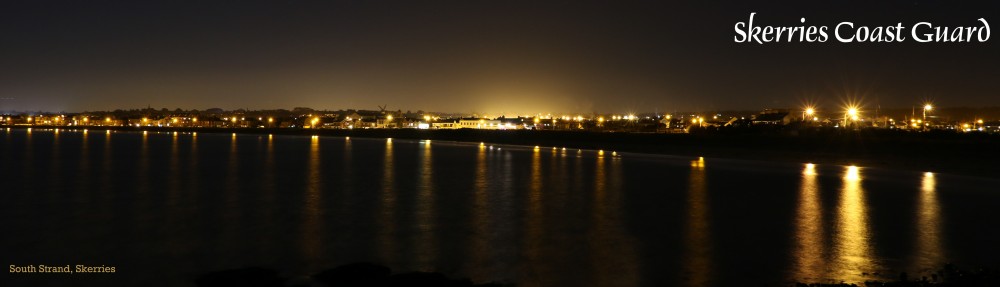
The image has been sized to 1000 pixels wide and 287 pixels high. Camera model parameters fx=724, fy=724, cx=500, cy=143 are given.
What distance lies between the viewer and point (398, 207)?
43.8 ft

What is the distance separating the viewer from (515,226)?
10992mm

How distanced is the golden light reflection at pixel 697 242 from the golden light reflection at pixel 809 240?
92 cm

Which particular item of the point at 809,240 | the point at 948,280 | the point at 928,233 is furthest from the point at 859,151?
the point at 948,280

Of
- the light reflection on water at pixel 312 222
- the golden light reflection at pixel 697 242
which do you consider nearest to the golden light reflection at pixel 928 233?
the golden light reflection at pixel 697 242

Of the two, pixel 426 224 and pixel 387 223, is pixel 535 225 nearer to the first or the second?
pixel 426 224

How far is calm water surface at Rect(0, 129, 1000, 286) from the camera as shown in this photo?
7.85 metres

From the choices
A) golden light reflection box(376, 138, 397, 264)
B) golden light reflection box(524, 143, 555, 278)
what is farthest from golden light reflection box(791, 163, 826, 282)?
golden light reflection box(376, 138, 397, 264)

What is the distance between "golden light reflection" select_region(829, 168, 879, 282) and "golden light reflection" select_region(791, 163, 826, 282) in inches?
6.9

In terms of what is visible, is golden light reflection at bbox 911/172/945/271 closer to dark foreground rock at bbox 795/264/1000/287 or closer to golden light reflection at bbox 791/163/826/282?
dark foreground rock at bbox 795/264/1000/287

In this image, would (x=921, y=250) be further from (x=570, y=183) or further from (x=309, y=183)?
(x=309, y=183)

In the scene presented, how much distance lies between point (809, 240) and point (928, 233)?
6.94 ft

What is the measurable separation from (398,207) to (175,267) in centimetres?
571

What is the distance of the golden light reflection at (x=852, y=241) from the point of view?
7634 mm

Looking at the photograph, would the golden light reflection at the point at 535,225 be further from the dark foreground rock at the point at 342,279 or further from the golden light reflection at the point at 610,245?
the dark foreground rock at the point at 342,279
